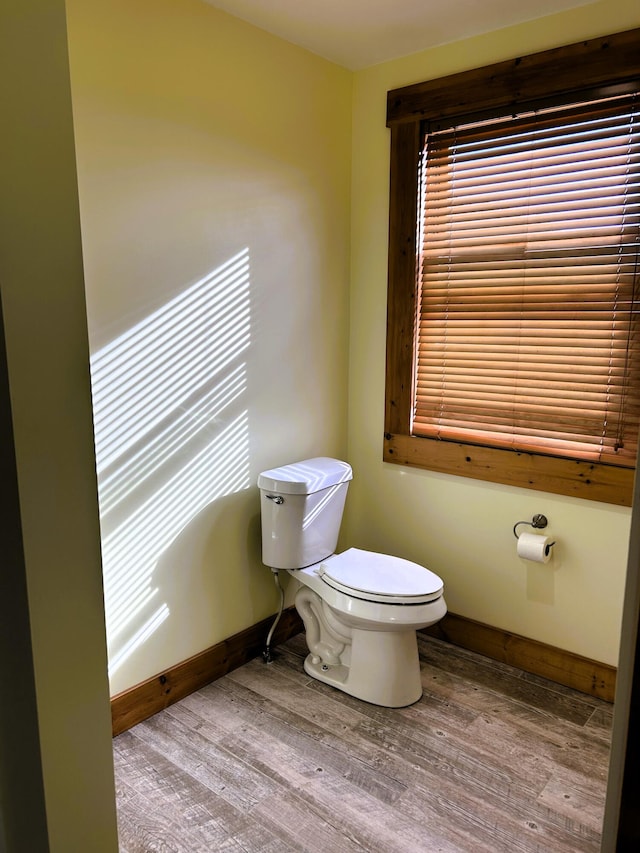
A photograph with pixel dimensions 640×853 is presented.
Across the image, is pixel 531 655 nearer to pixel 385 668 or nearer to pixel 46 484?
pixel 385 668

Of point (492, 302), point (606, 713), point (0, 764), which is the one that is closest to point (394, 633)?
point (606, 713)

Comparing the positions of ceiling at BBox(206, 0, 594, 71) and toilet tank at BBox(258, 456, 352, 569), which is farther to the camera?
toilet tank at BBox(258, 456, 352, 569)

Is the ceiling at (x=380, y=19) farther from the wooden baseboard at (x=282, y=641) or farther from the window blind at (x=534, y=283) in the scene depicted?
the wooden baseboard at (x=282, y=641)

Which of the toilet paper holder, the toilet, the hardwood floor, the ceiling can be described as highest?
the ceiling

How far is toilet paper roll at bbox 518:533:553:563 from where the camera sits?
2.45 m

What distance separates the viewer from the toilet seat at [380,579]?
232 centimetres

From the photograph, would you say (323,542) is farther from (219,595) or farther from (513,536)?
(513,536)

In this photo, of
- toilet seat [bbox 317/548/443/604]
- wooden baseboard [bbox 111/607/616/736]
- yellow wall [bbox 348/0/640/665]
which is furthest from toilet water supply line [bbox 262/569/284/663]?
yellow wall [bbox 348/0/640/665]

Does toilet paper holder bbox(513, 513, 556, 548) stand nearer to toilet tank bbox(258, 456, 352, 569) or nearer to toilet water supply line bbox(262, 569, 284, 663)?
toilet tank bbox(258, 456, 352, 569)

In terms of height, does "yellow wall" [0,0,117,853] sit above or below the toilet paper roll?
above

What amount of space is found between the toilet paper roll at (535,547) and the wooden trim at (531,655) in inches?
15.9

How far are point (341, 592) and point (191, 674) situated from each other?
0.67 metres

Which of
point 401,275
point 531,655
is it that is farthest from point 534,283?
point 531,655

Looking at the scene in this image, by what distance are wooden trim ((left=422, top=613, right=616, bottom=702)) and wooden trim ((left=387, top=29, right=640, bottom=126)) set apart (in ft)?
6.97
